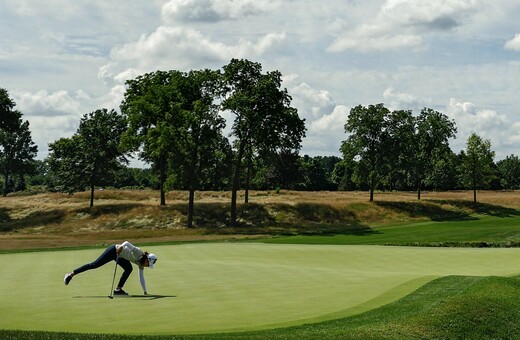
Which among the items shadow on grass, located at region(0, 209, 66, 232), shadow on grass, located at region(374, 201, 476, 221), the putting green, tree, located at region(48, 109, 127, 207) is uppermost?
tree, located at region(48, 109, 127, 207)

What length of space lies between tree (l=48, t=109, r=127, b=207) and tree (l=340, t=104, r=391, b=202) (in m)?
31.8

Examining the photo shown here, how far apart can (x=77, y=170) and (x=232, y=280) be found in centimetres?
6814

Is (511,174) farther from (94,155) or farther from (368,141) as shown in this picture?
(94,155)

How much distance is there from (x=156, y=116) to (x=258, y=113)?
13222mm

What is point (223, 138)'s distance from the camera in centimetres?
7969

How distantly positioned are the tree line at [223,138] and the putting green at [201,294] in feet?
141

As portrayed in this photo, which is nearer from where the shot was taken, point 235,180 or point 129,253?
point 129,253

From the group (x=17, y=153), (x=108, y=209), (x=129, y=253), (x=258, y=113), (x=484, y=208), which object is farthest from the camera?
(x=17, y=153)

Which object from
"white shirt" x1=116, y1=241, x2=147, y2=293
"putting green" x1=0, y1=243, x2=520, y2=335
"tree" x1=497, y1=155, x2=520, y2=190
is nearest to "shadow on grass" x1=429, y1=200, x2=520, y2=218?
"putting green" x1=0, y1=243, x2=520, y2=335

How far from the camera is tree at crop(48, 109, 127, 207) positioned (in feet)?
290

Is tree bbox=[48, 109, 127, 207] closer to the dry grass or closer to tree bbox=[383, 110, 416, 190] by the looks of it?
the dry grass

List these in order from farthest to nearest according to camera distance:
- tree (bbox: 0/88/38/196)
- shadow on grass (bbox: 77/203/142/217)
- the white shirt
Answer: tree (bbox: 0/88/38/196) < shadow on grass (bbox: 77/203/142/217) < the white shirt

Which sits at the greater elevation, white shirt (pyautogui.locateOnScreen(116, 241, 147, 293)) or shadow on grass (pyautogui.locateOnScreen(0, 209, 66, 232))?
white shirt (pyautogui.locateOnScreen(116, 241, 147, 293))

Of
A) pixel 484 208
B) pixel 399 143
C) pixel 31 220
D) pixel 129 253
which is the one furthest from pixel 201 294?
pixel 484 208
